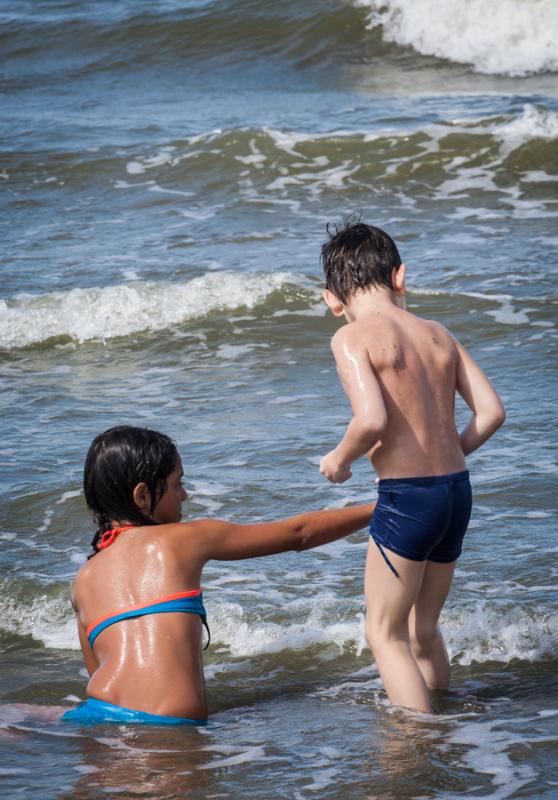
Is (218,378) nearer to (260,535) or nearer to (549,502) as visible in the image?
(549,502)

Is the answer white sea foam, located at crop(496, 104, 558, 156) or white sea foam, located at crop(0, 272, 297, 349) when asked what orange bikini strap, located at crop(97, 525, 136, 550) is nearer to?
white sea foam, located at crop(0, 272, 297, 349)

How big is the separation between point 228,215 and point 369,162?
210 cm

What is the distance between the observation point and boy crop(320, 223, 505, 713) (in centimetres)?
349

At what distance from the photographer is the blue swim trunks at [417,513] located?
3.50m

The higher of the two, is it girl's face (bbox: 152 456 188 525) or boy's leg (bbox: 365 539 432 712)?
girl's face (bbox: 152 456 188 525)

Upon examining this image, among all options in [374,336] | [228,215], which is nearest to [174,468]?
[374,336]

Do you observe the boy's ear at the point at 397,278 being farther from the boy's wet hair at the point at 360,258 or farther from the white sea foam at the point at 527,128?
the white sea foam at the point at 527,128

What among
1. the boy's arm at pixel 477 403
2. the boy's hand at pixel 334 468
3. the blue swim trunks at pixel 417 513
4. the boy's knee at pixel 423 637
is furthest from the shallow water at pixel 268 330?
the boy's arm at pixel 477 403

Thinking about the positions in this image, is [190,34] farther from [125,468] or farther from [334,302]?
[125,468]

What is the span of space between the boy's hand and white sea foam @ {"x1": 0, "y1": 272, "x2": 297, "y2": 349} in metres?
5.73

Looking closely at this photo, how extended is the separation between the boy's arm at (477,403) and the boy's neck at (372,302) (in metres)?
0.26

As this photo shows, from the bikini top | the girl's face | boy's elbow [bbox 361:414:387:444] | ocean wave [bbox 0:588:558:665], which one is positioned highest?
boy's elbow [bbox 361:414:387:444]

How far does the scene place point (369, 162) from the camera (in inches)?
508

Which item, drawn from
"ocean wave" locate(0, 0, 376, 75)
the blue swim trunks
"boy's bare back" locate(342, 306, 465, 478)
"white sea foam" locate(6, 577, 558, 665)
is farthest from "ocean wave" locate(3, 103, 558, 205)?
the blue swim trunks
